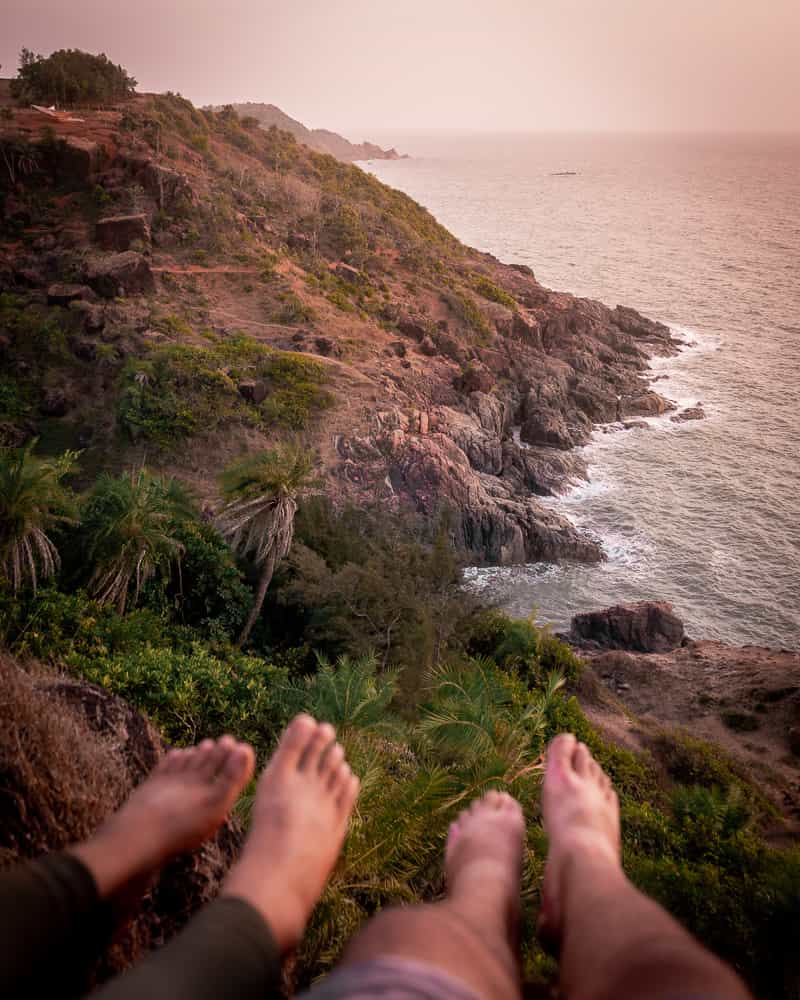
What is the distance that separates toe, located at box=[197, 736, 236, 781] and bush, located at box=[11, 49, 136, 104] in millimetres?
42108

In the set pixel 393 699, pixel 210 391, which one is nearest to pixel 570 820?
pixel 393 699

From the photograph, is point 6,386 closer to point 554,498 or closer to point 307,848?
point 554,498

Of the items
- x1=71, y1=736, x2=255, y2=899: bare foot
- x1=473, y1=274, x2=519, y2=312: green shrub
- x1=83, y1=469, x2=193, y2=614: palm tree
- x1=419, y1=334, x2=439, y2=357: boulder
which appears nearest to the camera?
x1=71, y1=736, x2=255, y2=899: bare foot

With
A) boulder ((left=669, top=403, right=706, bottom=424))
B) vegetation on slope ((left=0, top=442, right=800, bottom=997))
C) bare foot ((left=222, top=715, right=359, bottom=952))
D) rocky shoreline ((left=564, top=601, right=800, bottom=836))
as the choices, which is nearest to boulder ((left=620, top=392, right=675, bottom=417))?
boulder ((left=669, top=403, right=706, bottom=424))

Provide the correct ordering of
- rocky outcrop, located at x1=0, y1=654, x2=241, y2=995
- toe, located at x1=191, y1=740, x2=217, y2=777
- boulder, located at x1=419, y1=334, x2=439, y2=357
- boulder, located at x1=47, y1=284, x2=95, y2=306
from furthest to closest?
boulder, located at x1=419, y1=334, x2=439, y2=357, boulder, located at x1=47, y1=284, x2=95, y2=306, rocky outcrop, located at x1=0, y1=654, x2=241, y2=995, toe, located at x1=191, y1=740, x2=217, y2=777

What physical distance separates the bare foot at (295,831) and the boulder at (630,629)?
2032cm

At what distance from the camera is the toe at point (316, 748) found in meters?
2.84

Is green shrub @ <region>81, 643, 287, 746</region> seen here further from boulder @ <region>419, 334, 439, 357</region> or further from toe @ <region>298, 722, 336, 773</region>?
boulder @ <region>419, 334, 439, 357</region>

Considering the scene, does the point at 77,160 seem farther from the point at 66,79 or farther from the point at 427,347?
the point at 427,347

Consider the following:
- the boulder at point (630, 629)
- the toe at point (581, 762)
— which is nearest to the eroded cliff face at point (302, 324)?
the boulder at point (630, 629)

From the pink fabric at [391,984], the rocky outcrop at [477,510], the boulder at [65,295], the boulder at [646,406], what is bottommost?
the rocky outcrop at [477,510]

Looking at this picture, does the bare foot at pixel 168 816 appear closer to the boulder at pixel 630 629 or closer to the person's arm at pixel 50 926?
the person's arm at pixel 50 926

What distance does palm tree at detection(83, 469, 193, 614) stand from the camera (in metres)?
12.7

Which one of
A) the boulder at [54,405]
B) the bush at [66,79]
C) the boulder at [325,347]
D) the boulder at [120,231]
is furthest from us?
the bush at [66,79]
